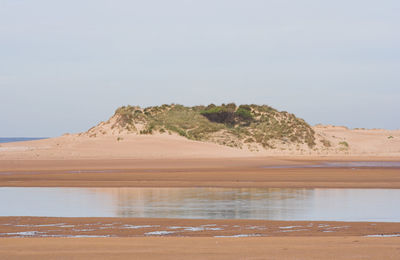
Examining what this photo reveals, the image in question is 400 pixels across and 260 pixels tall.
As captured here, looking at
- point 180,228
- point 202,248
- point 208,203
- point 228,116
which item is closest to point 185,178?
point 208,203

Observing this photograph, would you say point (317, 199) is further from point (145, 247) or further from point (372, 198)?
point (145, 247)

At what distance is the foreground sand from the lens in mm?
8258

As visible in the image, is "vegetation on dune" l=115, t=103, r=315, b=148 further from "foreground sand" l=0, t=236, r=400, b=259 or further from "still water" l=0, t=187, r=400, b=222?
"foreground sand" l=0, t=236, r=400, b=259

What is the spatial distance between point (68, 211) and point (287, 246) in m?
7.42

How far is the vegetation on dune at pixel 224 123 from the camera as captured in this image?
57594 millimetres

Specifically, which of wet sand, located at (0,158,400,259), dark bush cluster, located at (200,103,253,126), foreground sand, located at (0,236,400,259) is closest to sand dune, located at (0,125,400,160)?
dark bush cluster, located at (200,103,253,126)

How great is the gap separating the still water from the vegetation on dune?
34592 mm

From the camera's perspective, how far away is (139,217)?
13797 mm

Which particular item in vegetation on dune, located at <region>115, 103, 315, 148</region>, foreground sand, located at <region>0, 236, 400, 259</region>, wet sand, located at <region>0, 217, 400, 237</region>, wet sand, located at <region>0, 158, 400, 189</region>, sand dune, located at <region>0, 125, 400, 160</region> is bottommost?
wet sand, located at <region>0, 217, 400, 237</region>

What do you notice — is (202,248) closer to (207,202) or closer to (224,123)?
(207,202)

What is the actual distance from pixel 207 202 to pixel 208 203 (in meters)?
0.30

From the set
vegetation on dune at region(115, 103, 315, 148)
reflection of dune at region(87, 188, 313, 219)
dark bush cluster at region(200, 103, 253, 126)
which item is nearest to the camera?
reflection of dune at region(87, 188, 313, 219)

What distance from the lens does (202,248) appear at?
29.5ft

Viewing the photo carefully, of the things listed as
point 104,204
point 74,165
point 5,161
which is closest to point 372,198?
point 104,204
